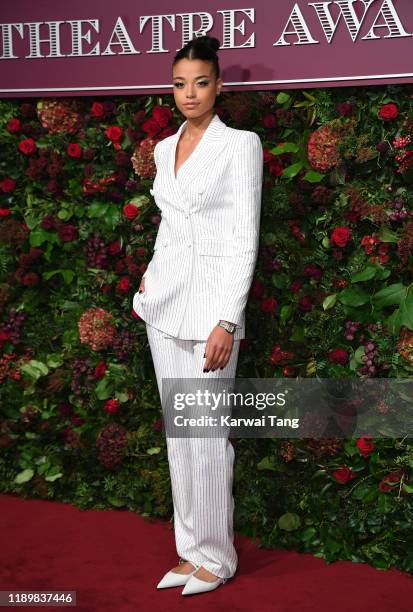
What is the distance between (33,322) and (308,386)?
4.01 ft

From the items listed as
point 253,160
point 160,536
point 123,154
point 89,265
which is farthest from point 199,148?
point 160,536

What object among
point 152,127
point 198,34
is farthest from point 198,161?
point 198,34

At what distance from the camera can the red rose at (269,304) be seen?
2771 mm

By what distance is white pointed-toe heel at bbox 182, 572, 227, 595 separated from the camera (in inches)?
99.0

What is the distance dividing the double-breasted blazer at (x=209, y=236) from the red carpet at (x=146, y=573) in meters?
0.88

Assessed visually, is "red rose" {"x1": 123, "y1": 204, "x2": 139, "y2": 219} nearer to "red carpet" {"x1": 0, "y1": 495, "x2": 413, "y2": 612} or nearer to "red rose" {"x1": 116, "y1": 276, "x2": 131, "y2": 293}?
"red rose" {"x1": 116, "y1": 276, "x2": 131, "y2": 293}

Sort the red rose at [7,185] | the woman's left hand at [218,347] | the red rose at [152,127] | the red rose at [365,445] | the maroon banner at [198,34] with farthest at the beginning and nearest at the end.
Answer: the red rose at [7,185], the red rose at [152,127], the red rose at [365,445], the maroon banner at [198,34], the woman's left hand at [218,347]

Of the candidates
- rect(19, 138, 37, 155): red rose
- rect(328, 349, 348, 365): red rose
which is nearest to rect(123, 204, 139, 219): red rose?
rect(19, 138, 37, 155): red rose

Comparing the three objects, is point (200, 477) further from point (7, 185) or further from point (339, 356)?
point (7, 185)

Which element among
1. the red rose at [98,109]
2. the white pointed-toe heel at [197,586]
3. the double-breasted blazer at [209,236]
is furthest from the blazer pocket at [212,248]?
the white pointed-toe heel at [197,586]

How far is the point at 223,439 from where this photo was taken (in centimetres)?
252

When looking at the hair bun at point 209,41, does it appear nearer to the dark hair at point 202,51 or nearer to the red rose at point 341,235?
the dark hair at point 202,51

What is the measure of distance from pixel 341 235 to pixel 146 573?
1.37m

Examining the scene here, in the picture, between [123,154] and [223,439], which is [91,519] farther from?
[123,154]
